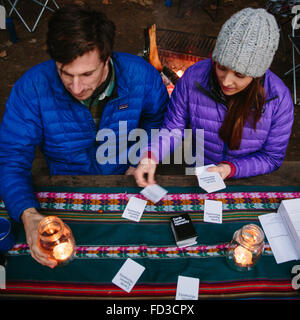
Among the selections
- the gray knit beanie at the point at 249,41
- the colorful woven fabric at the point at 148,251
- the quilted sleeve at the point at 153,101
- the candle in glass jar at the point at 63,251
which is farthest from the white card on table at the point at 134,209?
the gray knit beanie at the point at 249,41

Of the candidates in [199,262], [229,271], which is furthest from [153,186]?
[229,271]

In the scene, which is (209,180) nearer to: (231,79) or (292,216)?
(292,216)

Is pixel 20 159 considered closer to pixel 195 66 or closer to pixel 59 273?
pixel 59 273

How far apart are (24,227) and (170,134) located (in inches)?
44.0

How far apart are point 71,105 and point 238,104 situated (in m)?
1.01

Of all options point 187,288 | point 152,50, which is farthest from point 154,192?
point 152,50

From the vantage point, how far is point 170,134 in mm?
2047

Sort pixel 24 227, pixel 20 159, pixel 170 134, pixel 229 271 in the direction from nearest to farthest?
1. pixel 229 271
2. pixel 24 227
3. pixel 20 159
4. pixel 170 134

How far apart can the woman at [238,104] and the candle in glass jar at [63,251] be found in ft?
1.75

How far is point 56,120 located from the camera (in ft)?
5.77

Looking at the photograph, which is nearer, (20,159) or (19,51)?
(20,159)

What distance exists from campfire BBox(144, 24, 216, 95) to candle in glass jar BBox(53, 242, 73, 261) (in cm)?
221
